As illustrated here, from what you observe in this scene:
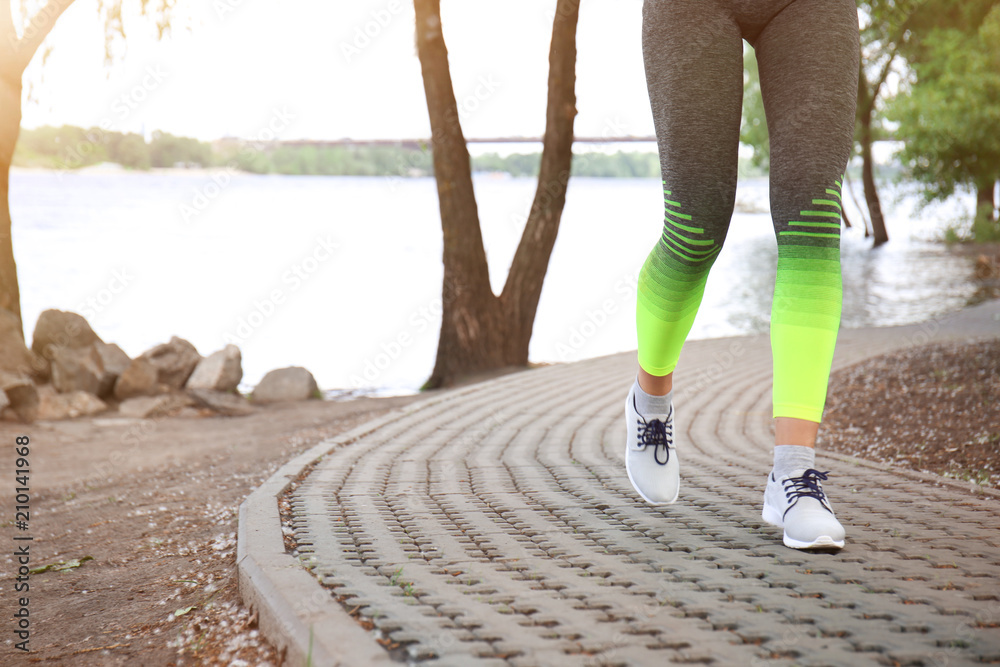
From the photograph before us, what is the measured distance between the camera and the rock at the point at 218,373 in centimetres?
787

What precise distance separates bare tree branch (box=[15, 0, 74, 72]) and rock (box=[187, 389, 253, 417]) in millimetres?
3221

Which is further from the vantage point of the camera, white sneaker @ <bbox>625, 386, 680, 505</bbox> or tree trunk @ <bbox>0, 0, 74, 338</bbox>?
tree trunk @ <bbox>0, 0, 74, 338</bbox>

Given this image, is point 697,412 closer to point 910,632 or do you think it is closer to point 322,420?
point 322,420

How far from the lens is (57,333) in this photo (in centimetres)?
775

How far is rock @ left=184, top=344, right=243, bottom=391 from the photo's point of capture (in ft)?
25.8

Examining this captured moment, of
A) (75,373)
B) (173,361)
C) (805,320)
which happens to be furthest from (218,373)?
(805,320)

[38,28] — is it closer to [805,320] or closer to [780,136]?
[780,136]

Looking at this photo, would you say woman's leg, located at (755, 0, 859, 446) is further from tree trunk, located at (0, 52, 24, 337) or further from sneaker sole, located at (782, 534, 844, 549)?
tree trunk, located at (0, 52, 24, 337)

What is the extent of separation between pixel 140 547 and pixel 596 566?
1.64m

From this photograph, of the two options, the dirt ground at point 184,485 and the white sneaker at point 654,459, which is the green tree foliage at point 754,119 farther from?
the white sneaker at point 654,459

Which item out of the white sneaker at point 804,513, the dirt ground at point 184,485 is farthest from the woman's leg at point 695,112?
the dirt ground at point 184,485

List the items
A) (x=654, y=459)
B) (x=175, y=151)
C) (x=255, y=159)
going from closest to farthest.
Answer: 1. (x=654, y=459)
2. (x=175, y=151)
3. (x=255, y=159)

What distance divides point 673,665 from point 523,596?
42cm

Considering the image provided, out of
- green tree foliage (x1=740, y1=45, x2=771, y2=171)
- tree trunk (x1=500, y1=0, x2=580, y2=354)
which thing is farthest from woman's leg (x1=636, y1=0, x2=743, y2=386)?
green tree foliage (x1=740, y1=45, x2=771, y2=171)
